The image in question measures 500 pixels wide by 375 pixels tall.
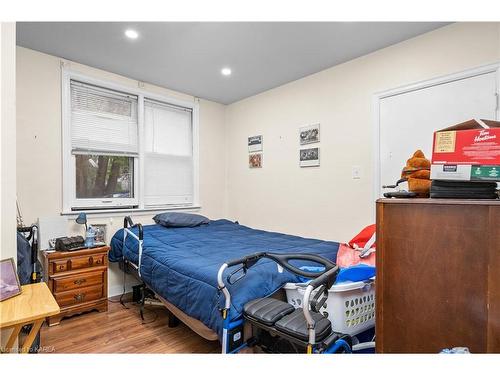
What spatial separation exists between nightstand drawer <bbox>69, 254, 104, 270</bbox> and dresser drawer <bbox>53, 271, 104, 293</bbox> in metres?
0.08

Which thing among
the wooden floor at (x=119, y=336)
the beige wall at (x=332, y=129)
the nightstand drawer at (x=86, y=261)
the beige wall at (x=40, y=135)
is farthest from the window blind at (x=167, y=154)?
the wooden floor at (x=119, y=336)

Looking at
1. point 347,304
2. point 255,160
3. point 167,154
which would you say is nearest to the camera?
point 347,304

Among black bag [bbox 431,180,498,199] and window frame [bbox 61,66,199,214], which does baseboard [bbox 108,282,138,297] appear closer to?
window frame [bbox 61,66,199,214]

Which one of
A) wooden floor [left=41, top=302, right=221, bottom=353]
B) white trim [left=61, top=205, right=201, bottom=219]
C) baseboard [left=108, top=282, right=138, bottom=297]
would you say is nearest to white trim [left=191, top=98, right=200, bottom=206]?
white trim [left=61, top=205, right=201, bottom=219]

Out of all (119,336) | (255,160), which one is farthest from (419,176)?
(255,160)

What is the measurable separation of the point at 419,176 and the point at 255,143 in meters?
2.72

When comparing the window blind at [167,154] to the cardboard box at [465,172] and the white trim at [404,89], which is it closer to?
the white trim at [404,89]

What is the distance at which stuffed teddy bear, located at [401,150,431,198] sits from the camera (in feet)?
3.96

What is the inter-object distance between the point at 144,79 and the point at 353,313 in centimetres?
329

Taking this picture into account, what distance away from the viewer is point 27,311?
3.64 ft

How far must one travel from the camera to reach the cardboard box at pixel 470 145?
0.98 m

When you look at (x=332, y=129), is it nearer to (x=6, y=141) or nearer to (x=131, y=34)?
(x=131, y=34)
